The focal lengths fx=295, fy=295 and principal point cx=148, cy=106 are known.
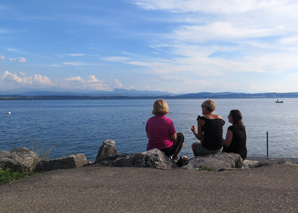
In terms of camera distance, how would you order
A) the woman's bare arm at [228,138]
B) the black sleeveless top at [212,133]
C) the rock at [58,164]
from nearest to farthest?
the black sleeveless top at [212,133]
the woman's bare arm at [228,138]
the rock at [58,164]

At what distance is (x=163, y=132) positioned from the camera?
8555mm

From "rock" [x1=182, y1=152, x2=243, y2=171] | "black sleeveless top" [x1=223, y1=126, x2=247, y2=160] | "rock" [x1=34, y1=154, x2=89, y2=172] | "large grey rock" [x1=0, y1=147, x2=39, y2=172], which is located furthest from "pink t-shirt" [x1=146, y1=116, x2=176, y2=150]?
"large grey rock" [x1=0, y1=147, x2=39, y2=172]

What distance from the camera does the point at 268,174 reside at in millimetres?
6969

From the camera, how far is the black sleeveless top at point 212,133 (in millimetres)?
8297

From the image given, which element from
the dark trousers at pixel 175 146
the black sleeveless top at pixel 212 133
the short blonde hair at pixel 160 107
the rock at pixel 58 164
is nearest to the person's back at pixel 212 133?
the black sleeveless top at pixel 212 133

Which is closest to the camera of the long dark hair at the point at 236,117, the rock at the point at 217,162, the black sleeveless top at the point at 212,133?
the rock at the point at 217,162

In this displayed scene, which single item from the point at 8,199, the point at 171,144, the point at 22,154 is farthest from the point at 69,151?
the point at 8,199

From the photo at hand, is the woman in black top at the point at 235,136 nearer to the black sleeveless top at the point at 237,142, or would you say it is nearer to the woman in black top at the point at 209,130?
the black sleeveless top at the point at 237,142

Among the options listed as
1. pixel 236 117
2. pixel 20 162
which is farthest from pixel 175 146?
pixel 20 162

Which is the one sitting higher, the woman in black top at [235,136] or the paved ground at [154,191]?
the woman in black top at [235,136]

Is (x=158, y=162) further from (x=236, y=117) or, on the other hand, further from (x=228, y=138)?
(x=236, y=117)

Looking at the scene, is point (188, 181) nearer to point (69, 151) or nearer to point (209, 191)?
point (209, 191)

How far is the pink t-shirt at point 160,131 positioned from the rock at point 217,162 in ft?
3.37

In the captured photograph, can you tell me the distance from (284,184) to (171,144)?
3421 millimetres
